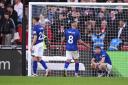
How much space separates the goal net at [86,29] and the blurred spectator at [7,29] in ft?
3.91

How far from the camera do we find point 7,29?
578 inches

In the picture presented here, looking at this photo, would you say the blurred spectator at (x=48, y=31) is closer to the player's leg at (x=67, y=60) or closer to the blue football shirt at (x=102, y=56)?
the player's leg at (x=67, y=60)

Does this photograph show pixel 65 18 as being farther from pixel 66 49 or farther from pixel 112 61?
pixel 112 61

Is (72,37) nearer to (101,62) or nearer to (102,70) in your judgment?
(101,62)

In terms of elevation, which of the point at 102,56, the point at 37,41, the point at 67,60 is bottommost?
the point at 67,60

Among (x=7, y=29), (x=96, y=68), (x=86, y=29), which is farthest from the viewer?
(x=7, y=29)

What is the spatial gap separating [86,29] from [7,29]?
2.51 metres

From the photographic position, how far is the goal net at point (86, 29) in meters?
13.2

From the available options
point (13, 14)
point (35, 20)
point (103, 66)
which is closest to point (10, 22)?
point (13, 14)

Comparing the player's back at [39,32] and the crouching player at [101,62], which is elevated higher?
the player's back at [39,32]

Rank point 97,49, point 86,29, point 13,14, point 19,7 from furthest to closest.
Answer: point 19,7 < point 13,14 < point 86,29 < point 97,49

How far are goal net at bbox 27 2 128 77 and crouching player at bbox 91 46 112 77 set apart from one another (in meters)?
0.11

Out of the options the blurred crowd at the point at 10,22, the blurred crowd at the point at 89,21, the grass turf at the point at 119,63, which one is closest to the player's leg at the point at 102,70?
the grass turf at the point at 119,63

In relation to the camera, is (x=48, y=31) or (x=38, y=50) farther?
(x=48, y=31)
